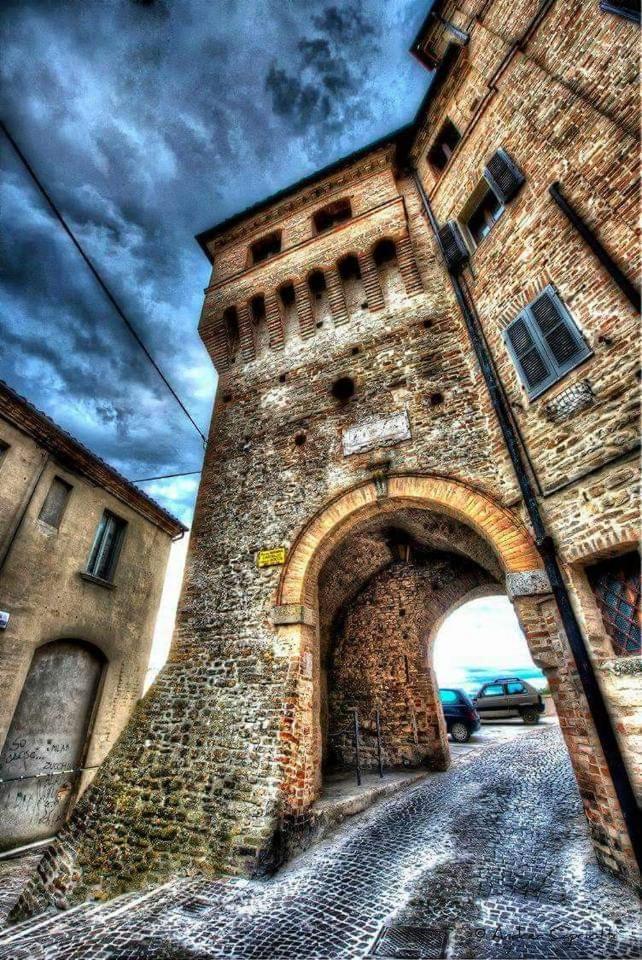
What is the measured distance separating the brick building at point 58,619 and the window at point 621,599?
8.57 meters

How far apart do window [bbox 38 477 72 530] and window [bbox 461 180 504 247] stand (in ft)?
32.8

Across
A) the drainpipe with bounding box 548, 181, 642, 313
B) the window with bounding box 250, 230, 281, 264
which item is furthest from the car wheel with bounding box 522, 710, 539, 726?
the window with bounding box 250, 230, 281, 264

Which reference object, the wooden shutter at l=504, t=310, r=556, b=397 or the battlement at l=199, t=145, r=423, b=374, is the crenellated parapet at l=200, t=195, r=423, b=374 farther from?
the wooden shutter at l=504, t=310, r=556, b=397

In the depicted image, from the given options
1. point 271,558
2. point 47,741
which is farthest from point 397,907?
point 47,741

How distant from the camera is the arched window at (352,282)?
8500mm

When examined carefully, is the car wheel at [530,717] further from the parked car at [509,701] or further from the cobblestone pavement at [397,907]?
the cobblestone pavement at [397,907]

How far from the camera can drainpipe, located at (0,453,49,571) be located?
7.55 m

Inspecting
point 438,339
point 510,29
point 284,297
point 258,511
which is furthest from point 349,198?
point 258,511

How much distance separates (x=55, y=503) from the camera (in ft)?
29.2

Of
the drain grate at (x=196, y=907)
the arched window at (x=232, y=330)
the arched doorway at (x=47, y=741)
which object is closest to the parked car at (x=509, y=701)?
the arched doorway at (x=47, y=741)

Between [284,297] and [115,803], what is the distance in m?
9.65

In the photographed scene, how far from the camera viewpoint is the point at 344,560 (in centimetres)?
770

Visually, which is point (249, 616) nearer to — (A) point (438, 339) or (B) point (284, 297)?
(A) point (438, 339)

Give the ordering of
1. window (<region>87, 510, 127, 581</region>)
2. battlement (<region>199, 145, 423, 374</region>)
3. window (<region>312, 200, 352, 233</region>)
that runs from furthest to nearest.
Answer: window (<region>312, 200, 352, 233</region>) < window (<region>87, 510, 127, 581</region>) < battlement (<region>199, 145, 423, 374</region>)
